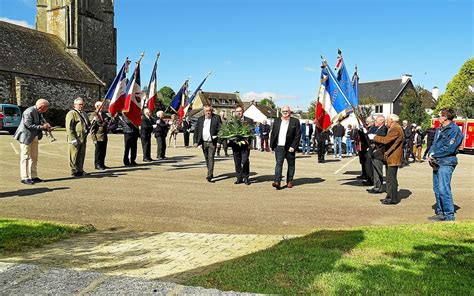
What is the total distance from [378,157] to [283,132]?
2.45 metres

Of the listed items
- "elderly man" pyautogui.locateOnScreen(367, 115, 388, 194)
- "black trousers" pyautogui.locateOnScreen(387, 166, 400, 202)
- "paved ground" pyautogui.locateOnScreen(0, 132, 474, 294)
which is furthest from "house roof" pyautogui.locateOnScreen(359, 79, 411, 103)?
"black trousers" pyautogui.locateOnScreen(387, 166, 400, 202)

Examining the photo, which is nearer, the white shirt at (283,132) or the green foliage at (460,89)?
the white shirt at (283,132)

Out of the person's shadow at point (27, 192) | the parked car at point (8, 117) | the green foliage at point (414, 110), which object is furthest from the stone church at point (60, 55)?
the person's shadow at point (27, 192)

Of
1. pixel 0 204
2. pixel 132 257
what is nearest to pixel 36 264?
pixel 132 257

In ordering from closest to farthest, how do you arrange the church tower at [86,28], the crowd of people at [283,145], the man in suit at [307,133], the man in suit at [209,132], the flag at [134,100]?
the crowd of people at [283,145] < the man in suit at [209,132] < the flag at [134,100] < the man in suit at [307,133] < the church tower at [86,28]

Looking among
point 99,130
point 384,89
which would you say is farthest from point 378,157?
point 384,89

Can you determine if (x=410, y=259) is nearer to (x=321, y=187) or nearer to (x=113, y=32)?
(x=321, y=187)

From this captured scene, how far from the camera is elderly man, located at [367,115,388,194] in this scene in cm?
1034

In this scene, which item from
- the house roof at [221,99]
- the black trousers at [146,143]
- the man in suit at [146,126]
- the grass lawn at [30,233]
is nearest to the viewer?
the grass lawn at [30,233]

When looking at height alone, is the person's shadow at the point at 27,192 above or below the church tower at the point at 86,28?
below

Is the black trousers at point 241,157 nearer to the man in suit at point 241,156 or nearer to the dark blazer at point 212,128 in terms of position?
the man in suit at point 241,156

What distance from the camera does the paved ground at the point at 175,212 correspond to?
4777 millimetres

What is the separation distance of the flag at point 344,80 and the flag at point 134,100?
22.2 ft

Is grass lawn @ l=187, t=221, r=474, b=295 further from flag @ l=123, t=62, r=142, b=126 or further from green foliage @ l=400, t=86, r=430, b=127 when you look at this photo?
green foliage @ l=400, t=86, r=430, b=127
